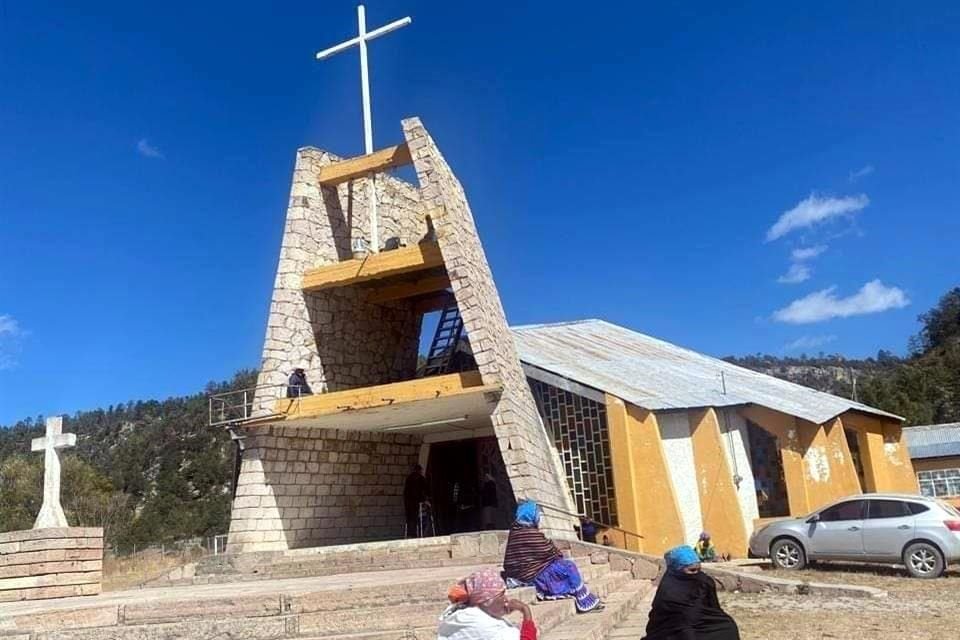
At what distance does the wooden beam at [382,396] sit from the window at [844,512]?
5880 mm

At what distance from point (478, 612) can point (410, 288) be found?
13157 mm

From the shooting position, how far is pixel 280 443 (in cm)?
1487

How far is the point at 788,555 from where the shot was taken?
45.0 feet

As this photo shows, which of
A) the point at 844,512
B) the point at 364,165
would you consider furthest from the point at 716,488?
the point at 364,165

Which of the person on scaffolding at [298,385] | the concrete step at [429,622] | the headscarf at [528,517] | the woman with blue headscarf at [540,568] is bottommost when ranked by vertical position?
the concrete step at [429,622]

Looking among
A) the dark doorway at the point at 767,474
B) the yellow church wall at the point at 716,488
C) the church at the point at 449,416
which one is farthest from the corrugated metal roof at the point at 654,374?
the dark doorway at the point at 767,474

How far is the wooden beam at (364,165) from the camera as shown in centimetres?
1494

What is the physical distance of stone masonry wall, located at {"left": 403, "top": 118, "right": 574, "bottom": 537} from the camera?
13180 mm

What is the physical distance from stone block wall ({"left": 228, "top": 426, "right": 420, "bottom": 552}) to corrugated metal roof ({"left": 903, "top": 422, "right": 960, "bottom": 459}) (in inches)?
701

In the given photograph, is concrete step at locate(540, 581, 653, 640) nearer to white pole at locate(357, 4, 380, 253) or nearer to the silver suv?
the silver suv

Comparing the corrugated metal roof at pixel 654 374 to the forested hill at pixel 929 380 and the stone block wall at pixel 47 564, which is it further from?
the forested hill at pixel 929 380

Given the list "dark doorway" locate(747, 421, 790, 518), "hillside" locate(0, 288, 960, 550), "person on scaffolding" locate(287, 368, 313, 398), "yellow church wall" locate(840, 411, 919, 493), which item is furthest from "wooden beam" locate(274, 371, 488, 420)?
"hillside" locate(0, 288, 960, 550)

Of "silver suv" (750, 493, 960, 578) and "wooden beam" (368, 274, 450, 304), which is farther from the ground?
"wooden beam" (368, 274, 450, 304)

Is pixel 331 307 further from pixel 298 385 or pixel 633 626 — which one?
pixel 633 626
